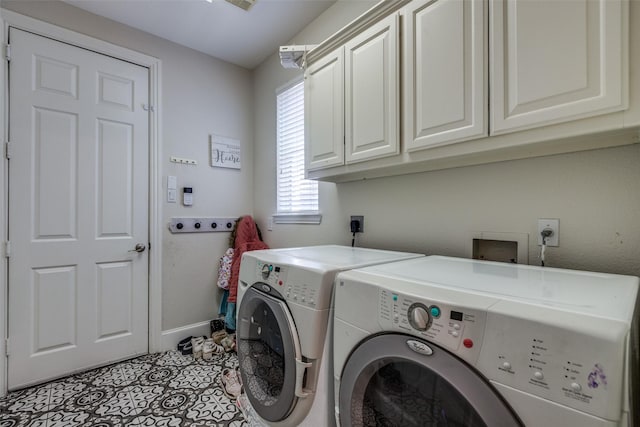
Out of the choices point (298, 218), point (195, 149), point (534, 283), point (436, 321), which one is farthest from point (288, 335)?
point (195, 149)

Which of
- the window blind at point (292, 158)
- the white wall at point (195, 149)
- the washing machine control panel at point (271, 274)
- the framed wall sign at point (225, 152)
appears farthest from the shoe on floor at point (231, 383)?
the framed wall sign at point (225, 152)

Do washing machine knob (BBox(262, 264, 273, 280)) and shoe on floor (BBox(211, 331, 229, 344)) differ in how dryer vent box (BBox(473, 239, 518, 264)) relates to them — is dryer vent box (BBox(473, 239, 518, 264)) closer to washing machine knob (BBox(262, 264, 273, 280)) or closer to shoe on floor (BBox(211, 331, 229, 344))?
washing machine knob (BBox(262, 264, 273, 280))

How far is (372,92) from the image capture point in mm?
1453

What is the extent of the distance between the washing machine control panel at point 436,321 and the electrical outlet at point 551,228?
81cm

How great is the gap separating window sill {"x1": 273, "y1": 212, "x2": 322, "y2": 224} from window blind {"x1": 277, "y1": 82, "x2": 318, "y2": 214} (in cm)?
3

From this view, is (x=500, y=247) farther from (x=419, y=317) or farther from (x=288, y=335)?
(x=288, y=335)

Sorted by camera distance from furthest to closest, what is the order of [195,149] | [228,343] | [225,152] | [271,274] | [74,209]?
1. [225,152]
2. [195,149]
3. [228,343]
4. [74,209]
5. [271,274]

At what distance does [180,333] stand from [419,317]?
8.21ft

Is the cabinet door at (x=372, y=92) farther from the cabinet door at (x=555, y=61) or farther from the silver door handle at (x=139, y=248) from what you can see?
the silver door handle at (x=139, y=248)

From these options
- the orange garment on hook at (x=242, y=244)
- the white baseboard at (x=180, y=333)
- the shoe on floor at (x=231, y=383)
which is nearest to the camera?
the shoe on floor at (x=231, y=383)

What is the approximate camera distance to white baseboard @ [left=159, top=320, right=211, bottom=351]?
2471 millimetres

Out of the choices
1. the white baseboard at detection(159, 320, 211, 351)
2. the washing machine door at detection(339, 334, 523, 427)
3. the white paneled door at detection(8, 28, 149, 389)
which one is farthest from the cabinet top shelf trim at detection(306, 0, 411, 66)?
the white baseboard at detection(159, 320, 211, 351)

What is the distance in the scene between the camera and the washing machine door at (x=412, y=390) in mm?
595

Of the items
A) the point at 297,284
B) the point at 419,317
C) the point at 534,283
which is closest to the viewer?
the point at 419,317
